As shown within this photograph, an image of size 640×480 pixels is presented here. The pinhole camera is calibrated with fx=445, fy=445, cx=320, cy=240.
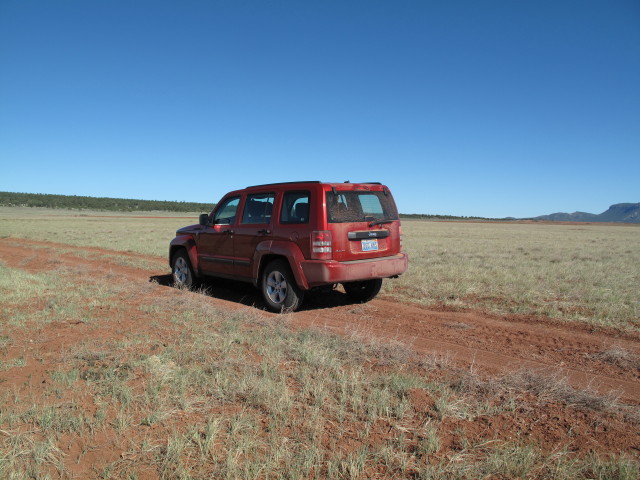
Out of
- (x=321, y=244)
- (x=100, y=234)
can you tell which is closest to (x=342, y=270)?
(x=321, y=244)

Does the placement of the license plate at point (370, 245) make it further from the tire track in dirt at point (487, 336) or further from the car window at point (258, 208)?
the car window at point (258, 208)

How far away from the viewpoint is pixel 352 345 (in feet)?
15.7

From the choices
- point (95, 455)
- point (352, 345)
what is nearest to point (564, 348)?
point (352, 345)

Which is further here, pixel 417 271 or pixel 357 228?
pixel 417 271

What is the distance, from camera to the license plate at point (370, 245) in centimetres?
662

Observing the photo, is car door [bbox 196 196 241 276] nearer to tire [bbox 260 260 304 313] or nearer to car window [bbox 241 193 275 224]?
car window [bbox 241 193 275 224]

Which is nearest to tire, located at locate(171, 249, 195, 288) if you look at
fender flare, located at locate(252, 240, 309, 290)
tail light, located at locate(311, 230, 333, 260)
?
fender flare, located at locate(252, 240, 309, 290)

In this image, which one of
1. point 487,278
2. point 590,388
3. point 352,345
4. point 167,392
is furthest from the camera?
point 487,278

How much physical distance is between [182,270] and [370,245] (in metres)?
4.17

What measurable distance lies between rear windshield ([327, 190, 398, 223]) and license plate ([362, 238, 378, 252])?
0.31m

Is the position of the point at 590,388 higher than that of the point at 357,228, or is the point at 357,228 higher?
the point at 357,228

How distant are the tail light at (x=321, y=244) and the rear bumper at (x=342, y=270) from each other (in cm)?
8

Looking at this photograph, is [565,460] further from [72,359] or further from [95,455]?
[72,359]

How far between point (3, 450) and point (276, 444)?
1.65 metres
